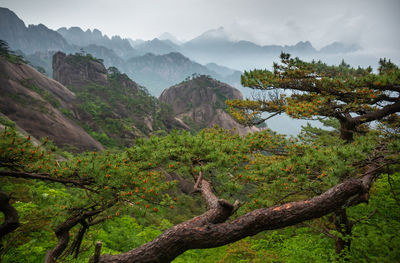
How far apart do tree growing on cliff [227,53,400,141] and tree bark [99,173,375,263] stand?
10.1 ft

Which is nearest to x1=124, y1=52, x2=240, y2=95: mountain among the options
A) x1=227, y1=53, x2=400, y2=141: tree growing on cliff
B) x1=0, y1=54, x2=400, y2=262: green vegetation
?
x1=227, y1=53, x2=400, y2=141: tree growing on cliff

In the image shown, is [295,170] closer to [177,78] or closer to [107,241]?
[107,241]

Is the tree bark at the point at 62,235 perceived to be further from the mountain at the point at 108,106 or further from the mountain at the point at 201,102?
the mountain at the point at 201,102

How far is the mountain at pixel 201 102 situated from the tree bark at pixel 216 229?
4447cm

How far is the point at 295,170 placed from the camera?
460 centimetres

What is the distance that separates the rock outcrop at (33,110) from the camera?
20312 millimetres

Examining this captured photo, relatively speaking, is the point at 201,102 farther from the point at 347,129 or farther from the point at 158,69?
the point at 158,69

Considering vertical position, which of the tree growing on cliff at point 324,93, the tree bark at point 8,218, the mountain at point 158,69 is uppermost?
the mountain at point 158,69

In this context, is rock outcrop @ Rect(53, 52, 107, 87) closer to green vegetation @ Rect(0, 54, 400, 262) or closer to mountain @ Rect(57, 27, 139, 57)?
green vegetation @ Rect(0, 54, 400, 262)

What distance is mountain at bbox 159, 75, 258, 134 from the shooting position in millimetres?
49312

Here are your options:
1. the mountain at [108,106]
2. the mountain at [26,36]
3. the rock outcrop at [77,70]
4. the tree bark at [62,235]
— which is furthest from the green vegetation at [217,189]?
the mountain at [26,36]

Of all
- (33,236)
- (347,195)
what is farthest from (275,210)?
(33,236)

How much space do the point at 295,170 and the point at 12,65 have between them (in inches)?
1390

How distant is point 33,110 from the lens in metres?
21.5
